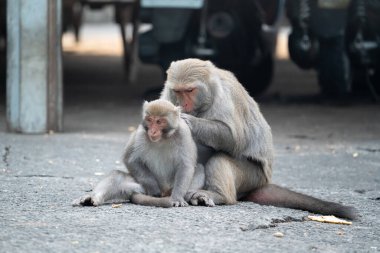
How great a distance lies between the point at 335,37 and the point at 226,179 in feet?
19.1

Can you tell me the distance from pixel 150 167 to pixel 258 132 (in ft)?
2.43

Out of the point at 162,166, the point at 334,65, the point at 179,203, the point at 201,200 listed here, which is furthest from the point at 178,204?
the point at 334,65

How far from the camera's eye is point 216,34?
12.2 meters

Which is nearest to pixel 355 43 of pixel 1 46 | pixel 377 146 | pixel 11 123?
pixel 377 146

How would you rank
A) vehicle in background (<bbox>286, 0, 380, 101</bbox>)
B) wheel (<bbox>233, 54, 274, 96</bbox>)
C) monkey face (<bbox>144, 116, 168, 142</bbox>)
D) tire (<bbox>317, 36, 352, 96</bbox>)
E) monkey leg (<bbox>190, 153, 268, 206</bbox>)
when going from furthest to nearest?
1. wheel (<bbox>233, 54, 274, 96</bbox>)
2. tire (<bbox>317, 36, 352, 96</bbox>)
3. vehicle in background (<bbox>286, 0, 380, 101</bbox>)
4. monkey leg (<bbox>190, 153, 268, 206</bbox>)
5. monkey face (<bbox>144, 116, 168, 142</bbox>)

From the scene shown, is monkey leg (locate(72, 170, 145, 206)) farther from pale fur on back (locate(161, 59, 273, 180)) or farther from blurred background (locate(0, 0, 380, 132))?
blurred background (locate(0, 0, 380, 132))

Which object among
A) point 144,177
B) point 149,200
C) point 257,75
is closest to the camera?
point 149,200

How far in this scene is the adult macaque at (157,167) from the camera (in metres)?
5.80

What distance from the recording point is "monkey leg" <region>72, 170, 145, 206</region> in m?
5.88

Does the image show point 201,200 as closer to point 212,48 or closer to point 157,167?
point 157,167

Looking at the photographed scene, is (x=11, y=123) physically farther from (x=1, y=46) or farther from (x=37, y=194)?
(x=1, y=46)

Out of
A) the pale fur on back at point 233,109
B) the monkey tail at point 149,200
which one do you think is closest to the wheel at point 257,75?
the pale fur on back at point 233,109

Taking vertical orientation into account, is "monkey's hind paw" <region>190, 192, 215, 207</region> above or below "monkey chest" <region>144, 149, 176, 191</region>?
below

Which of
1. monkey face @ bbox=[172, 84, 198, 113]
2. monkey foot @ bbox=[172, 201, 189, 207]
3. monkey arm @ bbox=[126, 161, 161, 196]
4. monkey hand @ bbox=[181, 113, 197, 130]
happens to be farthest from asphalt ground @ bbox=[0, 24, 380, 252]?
monkey face @ bbox=[172, 84, 198, 113]
